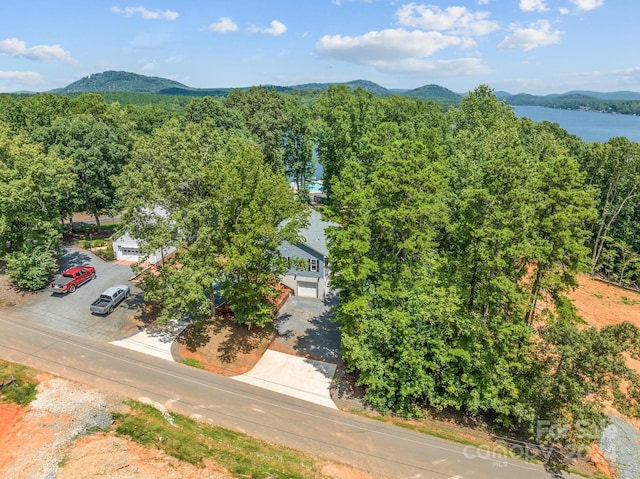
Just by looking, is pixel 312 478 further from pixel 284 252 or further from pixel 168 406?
pixel 284 252

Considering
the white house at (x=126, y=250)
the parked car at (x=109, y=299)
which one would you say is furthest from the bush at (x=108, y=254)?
the parked car at (x=109, y=299)

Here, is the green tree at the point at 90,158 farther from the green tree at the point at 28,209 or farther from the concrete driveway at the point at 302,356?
the concrete driveway at the point at 302,356

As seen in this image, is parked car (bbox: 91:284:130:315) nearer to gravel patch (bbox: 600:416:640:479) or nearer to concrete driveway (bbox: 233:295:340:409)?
concrete driveway (bbox: 233:295:340:409)

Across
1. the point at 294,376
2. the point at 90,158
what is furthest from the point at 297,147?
the point at 294,376

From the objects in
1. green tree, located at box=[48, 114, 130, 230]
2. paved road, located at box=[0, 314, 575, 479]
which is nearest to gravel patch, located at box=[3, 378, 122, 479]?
paved road, located at box=[0, 314, 575, 479]

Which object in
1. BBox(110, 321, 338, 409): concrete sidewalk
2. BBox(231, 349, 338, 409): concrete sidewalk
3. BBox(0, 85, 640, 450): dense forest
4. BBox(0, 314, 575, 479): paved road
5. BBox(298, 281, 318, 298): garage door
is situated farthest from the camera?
BBox(298, 281, 318, 298): garage door

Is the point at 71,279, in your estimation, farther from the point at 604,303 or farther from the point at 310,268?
the point at 604,303
